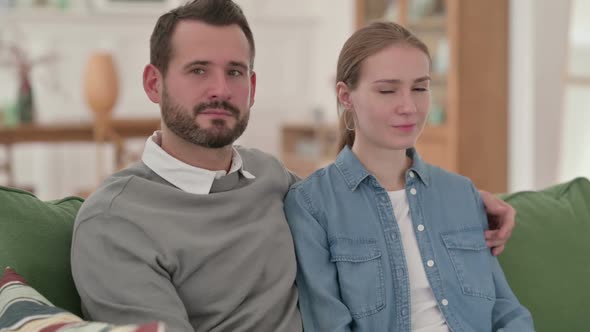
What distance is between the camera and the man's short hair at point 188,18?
153 cm

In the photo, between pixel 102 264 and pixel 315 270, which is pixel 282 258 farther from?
pixel 102 264

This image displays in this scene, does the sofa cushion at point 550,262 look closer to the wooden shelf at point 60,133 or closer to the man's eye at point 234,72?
the man's eye at point 234,72

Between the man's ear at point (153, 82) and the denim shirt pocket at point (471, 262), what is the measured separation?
64 cm

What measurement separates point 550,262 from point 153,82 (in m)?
0.99

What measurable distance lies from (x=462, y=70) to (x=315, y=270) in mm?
3104

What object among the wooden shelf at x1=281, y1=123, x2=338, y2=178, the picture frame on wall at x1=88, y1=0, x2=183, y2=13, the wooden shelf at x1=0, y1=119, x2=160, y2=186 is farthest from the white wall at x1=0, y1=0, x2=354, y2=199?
the wooden shelf at x1=0, y1=119, x2=160, y2=186

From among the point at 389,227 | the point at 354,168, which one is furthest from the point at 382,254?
the point at 354,168

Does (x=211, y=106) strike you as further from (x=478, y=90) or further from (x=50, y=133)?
(x=50, y=133)

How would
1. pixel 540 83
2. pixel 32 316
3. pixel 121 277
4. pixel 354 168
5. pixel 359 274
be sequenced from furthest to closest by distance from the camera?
pixel 540 83
pixel 354 168
pixel 359 274
pixel 121 277
pixel 32 316

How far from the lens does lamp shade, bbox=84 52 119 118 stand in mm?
4395

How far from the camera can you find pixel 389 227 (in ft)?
5.32

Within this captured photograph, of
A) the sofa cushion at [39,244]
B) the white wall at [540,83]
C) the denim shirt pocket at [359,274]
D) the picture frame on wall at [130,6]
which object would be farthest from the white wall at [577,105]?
the picture frame on wall at [130,6]

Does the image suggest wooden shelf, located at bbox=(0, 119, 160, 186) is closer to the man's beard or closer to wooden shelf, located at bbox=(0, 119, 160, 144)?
wooden shelf, located at bbox=(0, 119, 160, 144)

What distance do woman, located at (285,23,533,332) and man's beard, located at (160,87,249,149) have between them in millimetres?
214
